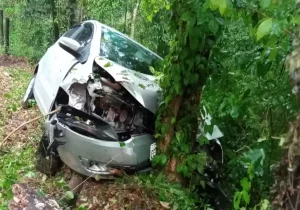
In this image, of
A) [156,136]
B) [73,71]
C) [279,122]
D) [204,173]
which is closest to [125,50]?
[73,71]

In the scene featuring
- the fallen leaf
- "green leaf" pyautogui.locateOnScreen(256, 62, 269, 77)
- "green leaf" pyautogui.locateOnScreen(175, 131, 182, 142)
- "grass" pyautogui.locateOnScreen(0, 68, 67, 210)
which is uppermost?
"green leaf" pyautogui.locateOnScreen(256, 62, 269, 77)

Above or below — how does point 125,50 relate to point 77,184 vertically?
above

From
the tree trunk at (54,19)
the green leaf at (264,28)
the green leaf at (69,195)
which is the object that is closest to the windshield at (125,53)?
the green leaf at (69,195)

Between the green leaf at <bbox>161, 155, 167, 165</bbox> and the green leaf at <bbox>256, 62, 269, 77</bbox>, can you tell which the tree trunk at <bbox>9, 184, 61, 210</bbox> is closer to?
the green leaf at <bbox>161, 155, 167, 165</bbox>

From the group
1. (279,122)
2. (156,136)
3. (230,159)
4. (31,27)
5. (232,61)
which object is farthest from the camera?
(31,27)

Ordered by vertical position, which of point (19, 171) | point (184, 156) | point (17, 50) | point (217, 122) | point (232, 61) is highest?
point (232, 61)

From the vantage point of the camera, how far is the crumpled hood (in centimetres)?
439

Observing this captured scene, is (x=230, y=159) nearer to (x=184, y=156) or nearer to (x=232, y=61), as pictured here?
(x=184, y=156)

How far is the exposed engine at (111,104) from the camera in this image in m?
4.42

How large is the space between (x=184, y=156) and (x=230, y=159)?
65 centimetres

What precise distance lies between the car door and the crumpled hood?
44 centimetres

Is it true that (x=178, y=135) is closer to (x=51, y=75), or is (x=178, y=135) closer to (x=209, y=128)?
(x=209, y=128)

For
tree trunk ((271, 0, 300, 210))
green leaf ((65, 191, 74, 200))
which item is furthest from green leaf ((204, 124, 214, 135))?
tree trunk ((271, 0, 300, 210))

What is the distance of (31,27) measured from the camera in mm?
14359
